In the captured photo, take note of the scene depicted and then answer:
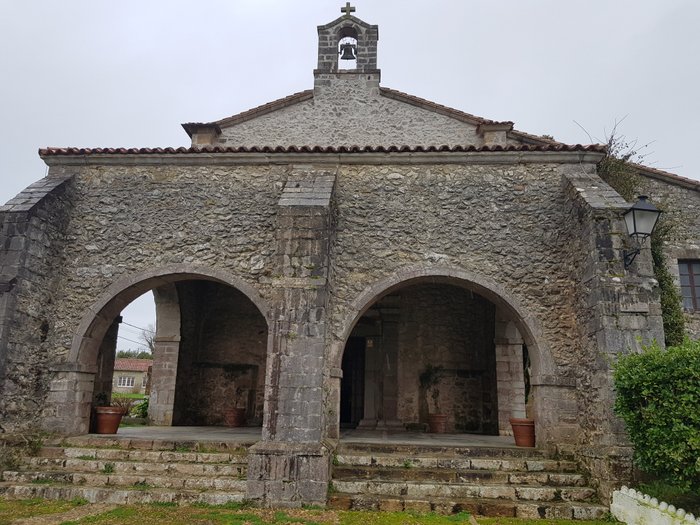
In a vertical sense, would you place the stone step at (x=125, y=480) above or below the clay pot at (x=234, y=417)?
below

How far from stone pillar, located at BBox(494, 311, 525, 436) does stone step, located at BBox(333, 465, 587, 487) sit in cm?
381

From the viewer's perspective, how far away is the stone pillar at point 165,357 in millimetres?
11031

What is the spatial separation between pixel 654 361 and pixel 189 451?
235 inches

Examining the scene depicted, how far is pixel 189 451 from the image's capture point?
7250mm

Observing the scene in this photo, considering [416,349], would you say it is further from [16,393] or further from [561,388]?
[16,393]

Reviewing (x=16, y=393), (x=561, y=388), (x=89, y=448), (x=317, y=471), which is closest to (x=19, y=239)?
(x=16, y=393)

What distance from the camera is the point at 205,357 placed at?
1203cm

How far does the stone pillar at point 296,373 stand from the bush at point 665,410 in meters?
3.52

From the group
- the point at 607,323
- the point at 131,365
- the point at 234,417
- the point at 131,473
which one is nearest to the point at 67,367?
the point at 131,473

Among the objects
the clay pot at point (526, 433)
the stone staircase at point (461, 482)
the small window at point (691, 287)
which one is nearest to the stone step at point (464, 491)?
the stone staircase at point (461, 482)

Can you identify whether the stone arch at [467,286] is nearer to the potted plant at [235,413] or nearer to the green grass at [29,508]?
the green grass at [29,508]

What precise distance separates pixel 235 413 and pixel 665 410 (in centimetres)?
878

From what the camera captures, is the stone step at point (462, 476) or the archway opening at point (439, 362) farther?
the archway opening at point (439, 362)

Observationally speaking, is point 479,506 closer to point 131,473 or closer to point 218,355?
point 131,473
